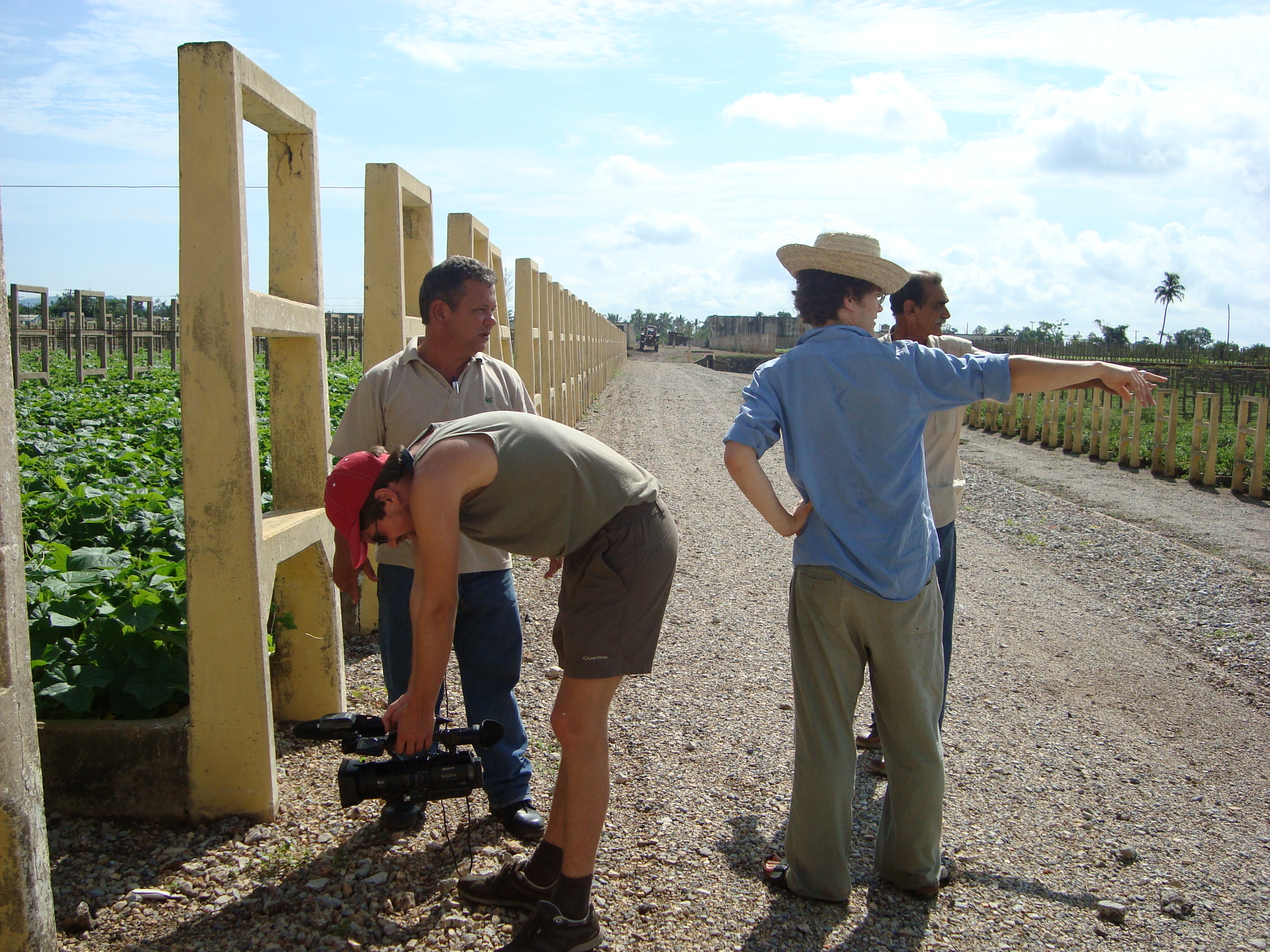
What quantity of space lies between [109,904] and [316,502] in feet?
5.94

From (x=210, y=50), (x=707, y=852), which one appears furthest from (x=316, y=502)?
(x=707, y=852)

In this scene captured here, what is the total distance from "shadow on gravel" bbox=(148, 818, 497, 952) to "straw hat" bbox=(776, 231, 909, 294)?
2232 mm

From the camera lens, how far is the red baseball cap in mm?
2580

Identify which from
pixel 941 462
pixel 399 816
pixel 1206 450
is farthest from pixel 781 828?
pixel 1206 450

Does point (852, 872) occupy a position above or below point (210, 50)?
below

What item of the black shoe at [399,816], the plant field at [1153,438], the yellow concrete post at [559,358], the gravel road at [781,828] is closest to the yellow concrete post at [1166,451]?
the plant field at [1153,438]

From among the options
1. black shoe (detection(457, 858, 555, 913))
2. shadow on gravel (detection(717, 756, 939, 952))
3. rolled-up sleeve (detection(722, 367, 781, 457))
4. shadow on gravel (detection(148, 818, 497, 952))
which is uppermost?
rolled-up sleeve (detection(722, 367, 781, 457))

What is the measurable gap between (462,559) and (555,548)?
87cm

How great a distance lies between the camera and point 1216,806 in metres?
3.98

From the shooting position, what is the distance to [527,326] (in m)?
11.7

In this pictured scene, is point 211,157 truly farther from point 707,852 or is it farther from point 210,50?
point 707,852

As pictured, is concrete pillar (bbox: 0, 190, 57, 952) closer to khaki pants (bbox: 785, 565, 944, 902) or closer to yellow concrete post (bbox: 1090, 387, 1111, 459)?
khaki pants (bbox: 785, 565, 944, 902)

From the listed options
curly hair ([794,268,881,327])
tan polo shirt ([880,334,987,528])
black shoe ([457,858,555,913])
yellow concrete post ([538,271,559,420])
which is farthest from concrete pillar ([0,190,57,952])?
yellow concrete post ([538,271,559,420])

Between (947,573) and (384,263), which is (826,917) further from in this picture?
(384,263)
